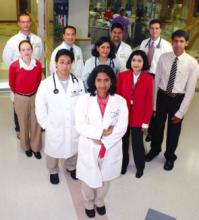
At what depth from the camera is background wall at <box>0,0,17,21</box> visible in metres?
12.2

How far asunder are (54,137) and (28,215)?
2.59ft

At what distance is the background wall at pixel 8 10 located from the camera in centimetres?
1216

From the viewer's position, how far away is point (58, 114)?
3.07m

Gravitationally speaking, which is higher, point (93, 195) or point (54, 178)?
point (93, 195)

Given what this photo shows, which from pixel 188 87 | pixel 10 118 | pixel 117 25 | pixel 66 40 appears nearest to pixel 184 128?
pixel 188 87

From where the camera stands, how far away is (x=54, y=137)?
10.4 feet

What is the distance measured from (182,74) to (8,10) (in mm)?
10486

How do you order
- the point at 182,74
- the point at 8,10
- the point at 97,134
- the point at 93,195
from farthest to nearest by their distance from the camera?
the point at 8,10 → the point at 182,74 → the point at 93,195 → the point at 97,134

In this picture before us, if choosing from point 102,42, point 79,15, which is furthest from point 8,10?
point 102,42

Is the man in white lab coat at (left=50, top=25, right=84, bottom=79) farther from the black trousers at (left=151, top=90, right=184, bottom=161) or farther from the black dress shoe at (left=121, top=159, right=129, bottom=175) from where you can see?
the black dress shoe at (left=121, top=159, right=129, bottom=175)

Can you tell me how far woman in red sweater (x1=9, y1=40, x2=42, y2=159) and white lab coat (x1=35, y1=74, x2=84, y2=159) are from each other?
606mm

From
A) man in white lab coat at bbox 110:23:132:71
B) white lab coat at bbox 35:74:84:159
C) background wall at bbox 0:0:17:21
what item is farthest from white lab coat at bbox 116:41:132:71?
background wall at bbox 0:0:17:21

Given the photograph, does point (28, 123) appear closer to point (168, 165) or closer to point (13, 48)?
point (13, 48)

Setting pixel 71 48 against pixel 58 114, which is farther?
pixel 71 48
